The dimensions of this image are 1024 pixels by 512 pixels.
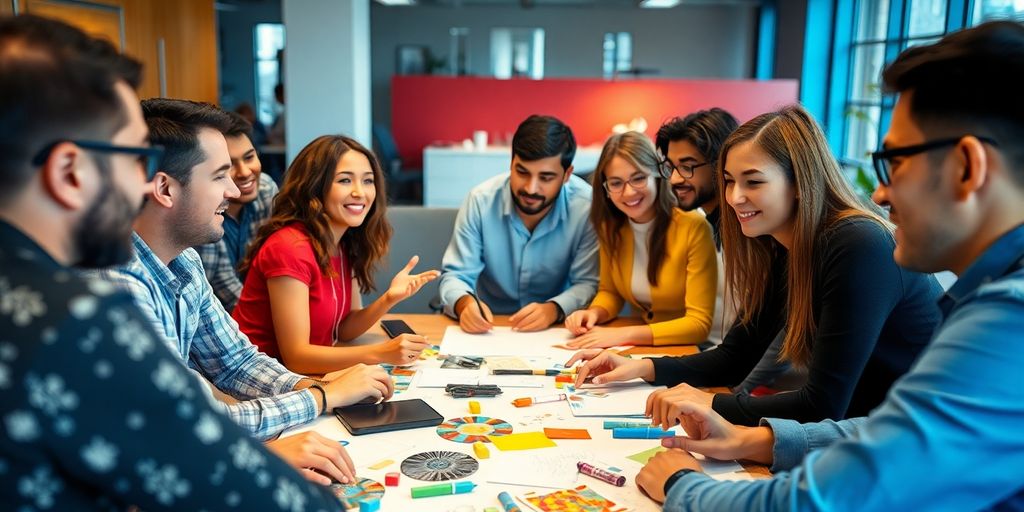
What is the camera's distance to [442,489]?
139 cm

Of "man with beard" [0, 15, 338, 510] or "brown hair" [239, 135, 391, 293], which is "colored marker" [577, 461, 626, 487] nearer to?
"man with beard" [0, 15, 338, 510]

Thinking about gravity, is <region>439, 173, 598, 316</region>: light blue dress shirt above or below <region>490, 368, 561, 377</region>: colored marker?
above

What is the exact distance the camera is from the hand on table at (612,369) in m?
2.00

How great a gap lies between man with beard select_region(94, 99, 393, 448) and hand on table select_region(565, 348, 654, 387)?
19.5 inches

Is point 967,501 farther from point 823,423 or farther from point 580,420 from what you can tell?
point 580,420

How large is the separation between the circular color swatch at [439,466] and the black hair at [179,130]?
81 cm

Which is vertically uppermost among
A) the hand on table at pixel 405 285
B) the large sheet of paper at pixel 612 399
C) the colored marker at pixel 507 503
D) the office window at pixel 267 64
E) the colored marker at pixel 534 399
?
the office window at pixel 267 64

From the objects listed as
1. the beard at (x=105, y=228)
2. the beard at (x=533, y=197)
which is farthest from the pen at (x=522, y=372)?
the beard at (x=105, y=228)

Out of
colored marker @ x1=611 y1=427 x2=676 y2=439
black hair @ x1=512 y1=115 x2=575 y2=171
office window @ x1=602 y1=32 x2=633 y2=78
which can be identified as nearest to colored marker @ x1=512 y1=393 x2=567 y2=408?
colored marker @ x1=611 y1=427 x2=676 y2=439

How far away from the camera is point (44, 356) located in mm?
786

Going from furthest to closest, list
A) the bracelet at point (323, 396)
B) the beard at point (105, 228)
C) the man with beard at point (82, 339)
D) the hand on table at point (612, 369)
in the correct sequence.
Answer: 1. the hand on table at point (612, 369)
2. the bracelet at point (323, 396)
3. the beard at point (105, 228)
4. the man with beard at point (82, 339)

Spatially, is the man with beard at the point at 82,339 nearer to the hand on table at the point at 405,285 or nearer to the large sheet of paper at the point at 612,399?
the large sheet of paper at the point at 612,399

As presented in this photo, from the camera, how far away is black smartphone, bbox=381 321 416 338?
2.59 meters

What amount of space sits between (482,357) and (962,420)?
146 cm
